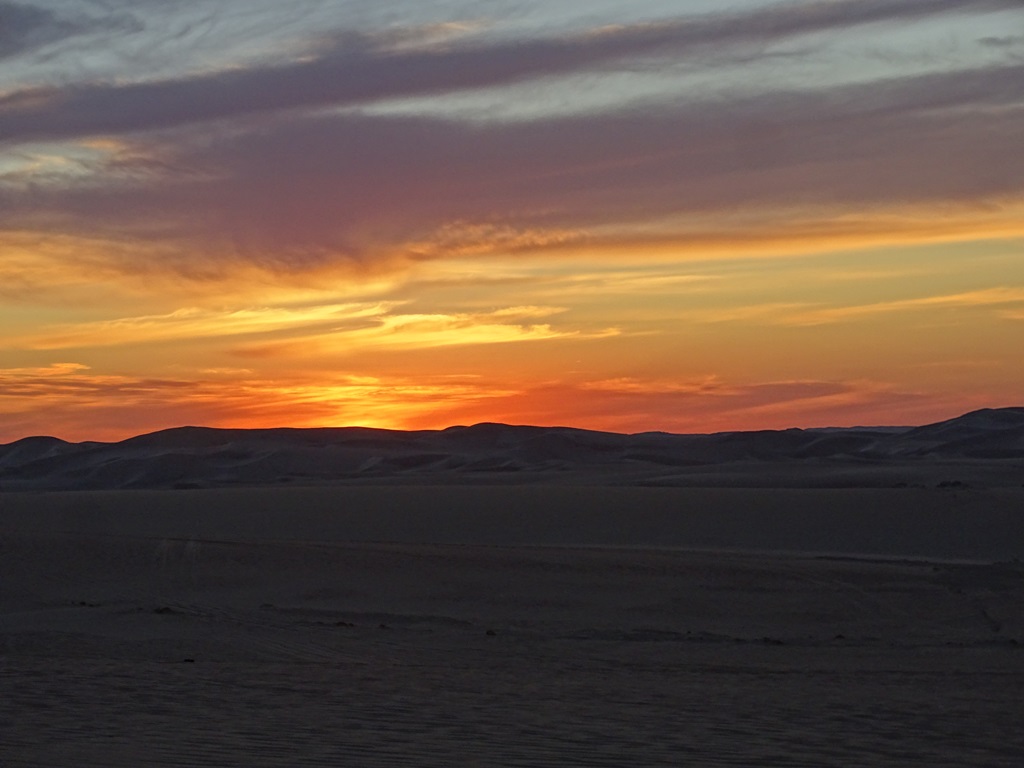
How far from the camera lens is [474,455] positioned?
215 ft

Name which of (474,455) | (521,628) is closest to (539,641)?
(521,628)

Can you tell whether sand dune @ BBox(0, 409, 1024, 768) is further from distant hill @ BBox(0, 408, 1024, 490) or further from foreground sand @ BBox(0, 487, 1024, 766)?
distant hill @ BBox(0, 408, 1024, 490)

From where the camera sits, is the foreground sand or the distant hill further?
the distant hill

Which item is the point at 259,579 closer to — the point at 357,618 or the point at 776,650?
the point at 357,618

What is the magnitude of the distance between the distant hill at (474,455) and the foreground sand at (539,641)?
1756 cm

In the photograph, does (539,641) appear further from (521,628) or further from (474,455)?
(474,455)

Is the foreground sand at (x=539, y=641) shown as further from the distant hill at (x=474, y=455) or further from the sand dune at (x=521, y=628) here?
the distant hill at (x=474, y=455)

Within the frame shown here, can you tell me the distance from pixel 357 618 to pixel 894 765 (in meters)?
9.14

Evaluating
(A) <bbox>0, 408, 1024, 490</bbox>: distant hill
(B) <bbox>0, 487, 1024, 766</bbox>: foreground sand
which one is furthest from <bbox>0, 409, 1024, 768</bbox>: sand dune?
(A) <bbox>0, 408, 1024, 490</bbox>: distant hill

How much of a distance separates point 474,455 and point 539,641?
52.1m

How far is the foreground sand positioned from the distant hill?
57.6ft

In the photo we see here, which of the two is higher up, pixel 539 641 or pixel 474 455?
pixel 474 455

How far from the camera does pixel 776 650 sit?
13.2 m

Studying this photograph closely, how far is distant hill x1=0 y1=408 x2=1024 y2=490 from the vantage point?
4885 centimetres
